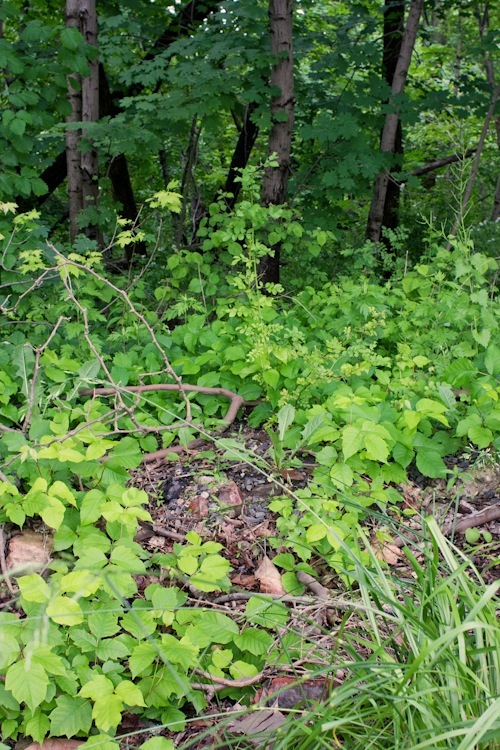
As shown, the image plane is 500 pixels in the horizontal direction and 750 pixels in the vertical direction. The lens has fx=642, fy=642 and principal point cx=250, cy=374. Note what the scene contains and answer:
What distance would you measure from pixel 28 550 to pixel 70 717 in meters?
0.79

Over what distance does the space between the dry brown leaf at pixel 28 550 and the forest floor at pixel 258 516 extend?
380mm

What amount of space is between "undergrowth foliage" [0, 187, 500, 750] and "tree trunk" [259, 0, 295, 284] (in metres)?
0.62

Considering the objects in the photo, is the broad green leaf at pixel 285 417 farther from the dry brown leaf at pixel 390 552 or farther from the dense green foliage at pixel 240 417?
the dry brown leaf at pixel 390 552

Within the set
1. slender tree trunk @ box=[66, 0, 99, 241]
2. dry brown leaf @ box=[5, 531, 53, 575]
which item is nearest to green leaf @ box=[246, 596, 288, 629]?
dry brown leaf @ box=[5, 531, 53, 575]

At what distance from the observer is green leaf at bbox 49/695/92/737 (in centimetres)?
179

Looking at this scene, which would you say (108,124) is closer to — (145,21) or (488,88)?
(145,21)

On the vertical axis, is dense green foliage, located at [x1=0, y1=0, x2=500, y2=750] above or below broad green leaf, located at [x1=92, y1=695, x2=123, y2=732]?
above

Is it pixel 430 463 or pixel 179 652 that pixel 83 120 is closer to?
pixel 430 463

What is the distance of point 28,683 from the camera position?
1.74 meters

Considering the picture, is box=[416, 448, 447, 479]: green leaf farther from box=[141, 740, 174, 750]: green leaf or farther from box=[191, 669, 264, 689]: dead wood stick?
box=[141, 740, 174, 750]: green leaf

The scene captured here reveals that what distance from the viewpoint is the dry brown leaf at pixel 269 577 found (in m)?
2.36

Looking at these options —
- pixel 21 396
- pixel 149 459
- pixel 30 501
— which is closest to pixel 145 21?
pixel 21 396

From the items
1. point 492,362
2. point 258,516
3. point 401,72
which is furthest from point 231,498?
point 401,72

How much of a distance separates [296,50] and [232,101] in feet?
3.60
